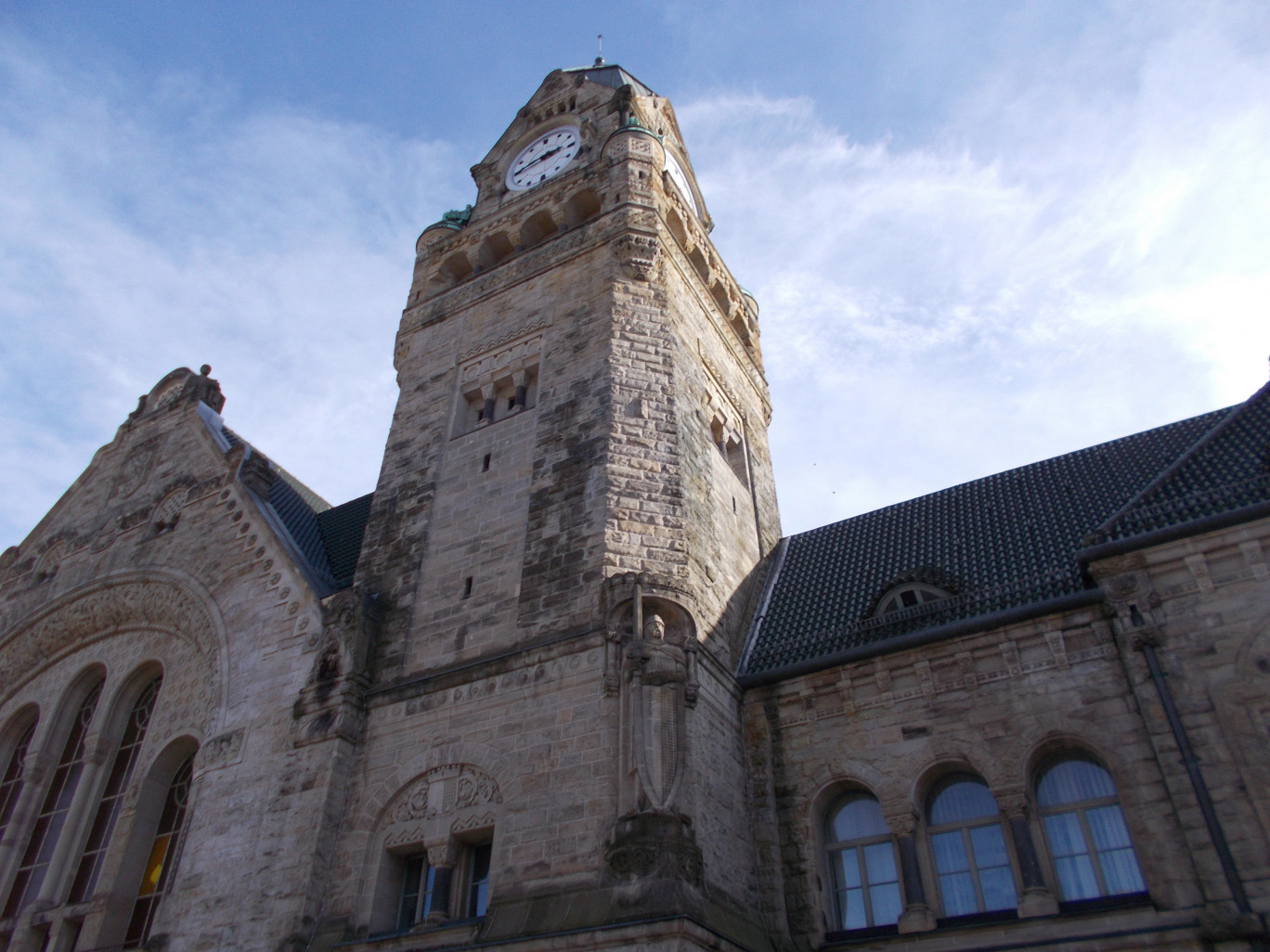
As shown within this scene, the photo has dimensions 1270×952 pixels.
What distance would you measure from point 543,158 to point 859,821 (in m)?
17.3

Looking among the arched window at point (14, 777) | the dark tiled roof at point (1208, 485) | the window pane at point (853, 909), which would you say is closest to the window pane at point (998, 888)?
the window pane at point (853, 909)

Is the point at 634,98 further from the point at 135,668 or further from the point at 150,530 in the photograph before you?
the point at 135,668

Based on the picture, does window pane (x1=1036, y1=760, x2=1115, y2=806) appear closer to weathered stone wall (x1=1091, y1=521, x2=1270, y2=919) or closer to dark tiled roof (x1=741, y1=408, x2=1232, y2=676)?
weathered stone wall (x1=1091, y1=521, x2=1270, y2=919)

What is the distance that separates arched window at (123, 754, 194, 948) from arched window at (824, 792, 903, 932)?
30.5 feet

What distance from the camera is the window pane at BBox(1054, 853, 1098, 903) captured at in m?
11.1

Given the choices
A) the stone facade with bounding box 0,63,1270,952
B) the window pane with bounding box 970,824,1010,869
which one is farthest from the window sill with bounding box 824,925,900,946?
the window pane with bounding box 970,824,1010,869

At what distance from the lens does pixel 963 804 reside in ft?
40.7

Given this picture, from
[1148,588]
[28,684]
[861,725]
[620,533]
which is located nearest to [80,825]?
[28,684]

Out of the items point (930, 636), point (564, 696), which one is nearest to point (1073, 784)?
point (930, 636)

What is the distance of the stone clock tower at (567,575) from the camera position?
454 inches

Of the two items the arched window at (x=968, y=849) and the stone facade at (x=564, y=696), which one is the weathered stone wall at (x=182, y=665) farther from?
the arched window at (x=968, y=849)

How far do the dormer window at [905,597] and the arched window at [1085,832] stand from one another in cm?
320

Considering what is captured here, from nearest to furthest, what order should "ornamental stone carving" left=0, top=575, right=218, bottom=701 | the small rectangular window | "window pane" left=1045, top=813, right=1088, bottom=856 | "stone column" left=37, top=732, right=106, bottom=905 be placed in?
"window pane" left=1045, top=813, right=1088, bottom=856
the small rectangular window
"stone column" left=37, top=732, right=106, bottom=905
"ornamental stone carving" left=0, top=575, right=218, bottom=701

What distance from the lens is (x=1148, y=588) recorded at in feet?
39.4
